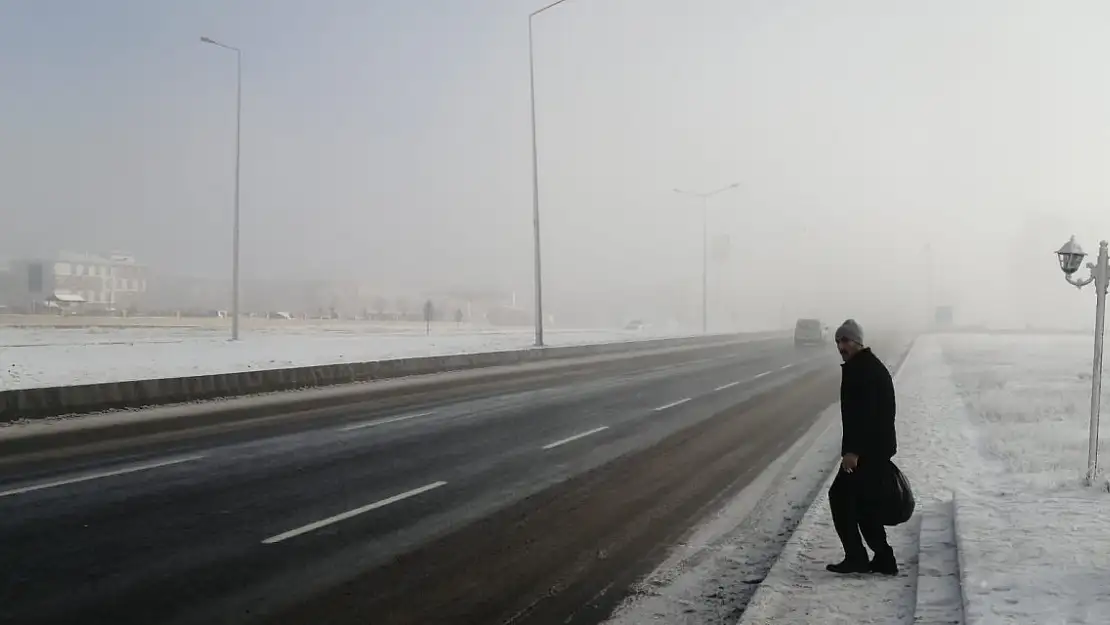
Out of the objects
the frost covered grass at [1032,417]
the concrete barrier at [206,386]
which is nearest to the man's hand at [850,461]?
the frost covered grass at [1032,417]

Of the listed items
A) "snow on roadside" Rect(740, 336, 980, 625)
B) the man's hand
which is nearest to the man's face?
the man's hand

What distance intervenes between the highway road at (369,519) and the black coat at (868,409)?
1.89 metres

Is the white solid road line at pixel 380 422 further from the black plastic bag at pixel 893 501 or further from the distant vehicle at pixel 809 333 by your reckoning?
the distant vehicle at pixel 809 333

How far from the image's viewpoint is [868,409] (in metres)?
6.13

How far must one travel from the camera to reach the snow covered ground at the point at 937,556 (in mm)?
5430

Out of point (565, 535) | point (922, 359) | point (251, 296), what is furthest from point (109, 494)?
point (251, 296)

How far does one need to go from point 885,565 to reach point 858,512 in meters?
0.40

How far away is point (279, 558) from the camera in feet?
21.7

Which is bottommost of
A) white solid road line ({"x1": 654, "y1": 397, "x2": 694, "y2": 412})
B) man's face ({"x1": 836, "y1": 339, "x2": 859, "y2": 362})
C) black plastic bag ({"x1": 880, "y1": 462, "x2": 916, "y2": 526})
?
white solid road line ({"x1": 654, "y1": 397, "x2": 694, "y2": 412})

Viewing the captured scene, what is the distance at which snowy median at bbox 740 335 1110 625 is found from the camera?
212 inches

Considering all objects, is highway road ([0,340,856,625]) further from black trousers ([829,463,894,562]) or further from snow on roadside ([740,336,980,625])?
black trousers ([829,463,894,562])

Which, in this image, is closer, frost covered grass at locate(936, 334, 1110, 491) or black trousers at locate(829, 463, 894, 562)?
black trousers at locate(829, 463, 894, 562)

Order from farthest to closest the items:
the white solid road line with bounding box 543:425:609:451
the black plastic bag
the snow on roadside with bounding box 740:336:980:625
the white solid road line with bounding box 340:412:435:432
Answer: the white solid road line with bounding box 340:412:435:432
the white solid road line with bounding box 543:425:609:451
the black plastic bag
the snow on roadside with bounding box 740:336:980:625

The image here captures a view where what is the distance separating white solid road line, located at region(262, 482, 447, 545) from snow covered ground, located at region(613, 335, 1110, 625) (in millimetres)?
2844
